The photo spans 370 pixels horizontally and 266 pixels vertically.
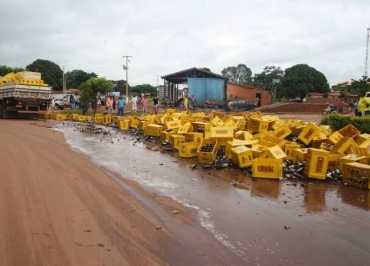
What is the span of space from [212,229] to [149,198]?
1684 mm

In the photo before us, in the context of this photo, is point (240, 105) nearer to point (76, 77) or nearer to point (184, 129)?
point (184, 129)

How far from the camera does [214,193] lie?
6938 millimetres

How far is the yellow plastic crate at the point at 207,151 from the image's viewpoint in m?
9.92

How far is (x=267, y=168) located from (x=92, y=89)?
28230 mm

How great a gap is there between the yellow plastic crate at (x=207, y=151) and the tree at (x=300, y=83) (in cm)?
6302

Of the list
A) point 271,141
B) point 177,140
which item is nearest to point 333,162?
point 271,141

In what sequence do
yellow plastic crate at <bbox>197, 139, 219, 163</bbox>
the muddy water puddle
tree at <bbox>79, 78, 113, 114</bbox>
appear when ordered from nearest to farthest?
1. the muddy water puddle
2. yellow plastic crate at <bbox>197, 139, 219, 163</bbox>
3. tree at <bbox>79, 78, 113, 114</bbox>

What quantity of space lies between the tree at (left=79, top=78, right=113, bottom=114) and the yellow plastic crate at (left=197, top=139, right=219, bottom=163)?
2513 cm

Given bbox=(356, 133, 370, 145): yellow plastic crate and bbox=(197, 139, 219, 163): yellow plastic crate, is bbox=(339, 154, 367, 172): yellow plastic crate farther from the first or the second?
bbox=(197, 139, 219, 163): yellow plastic crate

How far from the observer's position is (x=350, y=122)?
13.9 m

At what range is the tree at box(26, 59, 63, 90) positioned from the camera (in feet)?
294

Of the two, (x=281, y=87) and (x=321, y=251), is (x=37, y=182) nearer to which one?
(x=321, y=251)

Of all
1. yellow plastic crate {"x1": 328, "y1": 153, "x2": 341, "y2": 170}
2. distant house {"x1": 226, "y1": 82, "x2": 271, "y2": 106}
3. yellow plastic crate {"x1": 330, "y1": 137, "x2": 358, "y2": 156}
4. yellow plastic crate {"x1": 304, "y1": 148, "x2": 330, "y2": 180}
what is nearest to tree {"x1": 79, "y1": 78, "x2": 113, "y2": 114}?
distant house {"x1": 226, "y1": 82, "x2": 271, "y2": 106}

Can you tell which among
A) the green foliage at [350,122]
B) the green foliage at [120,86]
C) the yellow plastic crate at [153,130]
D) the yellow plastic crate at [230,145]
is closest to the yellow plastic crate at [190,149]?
the yellow plastic crate at [230,145]
